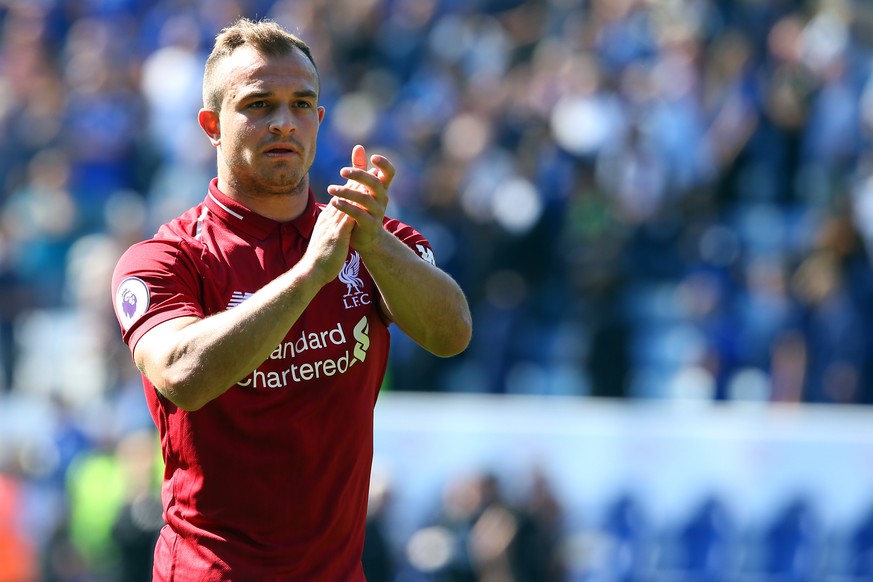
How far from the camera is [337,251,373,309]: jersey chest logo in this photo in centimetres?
439

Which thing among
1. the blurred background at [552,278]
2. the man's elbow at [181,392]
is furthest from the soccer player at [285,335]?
the blurred background at [552,278]

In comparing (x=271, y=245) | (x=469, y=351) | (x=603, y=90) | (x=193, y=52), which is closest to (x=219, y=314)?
(x=271, y=245)

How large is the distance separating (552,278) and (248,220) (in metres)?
8.75

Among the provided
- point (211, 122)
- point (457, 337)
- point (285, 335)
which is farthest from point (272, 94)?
point (457, 337)

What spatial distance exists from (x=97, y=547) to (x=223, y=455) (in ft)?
28.0

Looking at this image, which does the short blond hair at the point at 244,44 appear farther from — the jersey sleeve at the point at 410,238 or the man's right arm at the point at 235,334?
the man's right arm at the point at 235,334

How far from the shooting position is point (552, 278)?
512 inches

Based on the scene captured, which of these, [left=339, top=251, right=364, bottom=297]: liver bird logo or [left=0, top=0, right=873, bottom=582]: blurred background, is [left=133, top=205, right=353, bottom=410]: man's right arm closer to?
[left=339, top=251, right=364, bottom=297]: liver bird logo

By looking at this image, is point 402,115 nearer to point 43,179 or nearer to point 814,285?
point 43,179

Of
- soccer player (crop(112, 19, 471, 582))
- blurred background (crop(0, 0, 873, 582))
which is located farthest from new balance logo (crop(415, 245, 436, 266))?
blurred background (crop(0, 0, 873, 582))

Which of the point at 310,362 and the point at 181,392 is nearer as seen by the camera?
the point at 181,392

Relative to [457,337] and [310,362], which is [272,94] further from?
[457,337]

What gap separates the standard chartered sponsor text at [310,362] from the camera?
4.23 meters

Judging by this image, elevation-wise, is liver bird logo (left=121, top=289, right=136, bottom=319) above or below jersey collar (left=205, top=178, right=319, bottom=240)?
below
